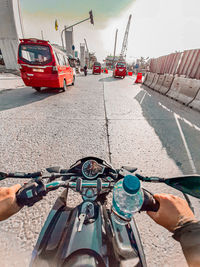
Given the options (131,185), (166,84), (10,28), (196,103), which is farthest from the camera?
(10,28)

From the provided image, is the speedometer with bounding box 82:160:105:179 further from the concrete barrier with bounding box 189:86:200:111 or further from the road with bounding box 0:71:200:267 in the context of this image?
the concrete barrier with bounding box 189:86:200:111

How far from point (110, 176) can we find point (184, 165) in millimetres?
1941

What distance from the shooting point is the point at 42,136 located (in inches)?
113

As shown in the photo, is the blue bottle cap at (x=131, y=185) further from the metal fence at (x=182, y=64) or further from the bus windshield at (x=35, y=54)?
the metal fence at (x=182, y=64)

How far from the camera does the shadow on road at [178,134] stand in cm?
234

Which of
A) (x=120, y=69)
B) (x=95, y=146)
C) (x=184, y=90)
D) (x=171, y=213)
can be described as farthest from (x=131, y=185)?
(x=120, y=69)

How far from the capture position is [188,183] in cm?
84

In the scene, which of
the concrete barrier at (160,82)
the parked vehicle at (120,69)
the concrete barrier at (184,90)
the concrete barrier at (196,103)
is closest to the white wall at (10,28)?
the parked vehicle at (120,69)

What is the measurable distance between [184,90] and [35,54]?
6.97 meters

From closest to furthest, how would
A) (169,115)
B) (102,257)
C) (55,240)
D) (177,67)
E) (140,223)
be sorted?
1. (102,257)
2. (55,240)
3. (140,223)
4. (169,115)
5. (177,67)

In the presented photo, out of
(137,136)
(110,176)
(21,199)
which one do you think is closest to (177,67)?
(137,136)

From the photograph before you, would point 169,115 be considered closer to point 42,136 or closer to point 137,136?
point 137,136

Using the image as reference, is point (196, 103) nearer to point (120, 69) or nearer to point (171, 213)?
point (171, 213)

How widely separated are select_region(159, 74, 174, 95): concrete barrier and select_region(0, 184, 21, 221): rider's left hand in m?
8.32
